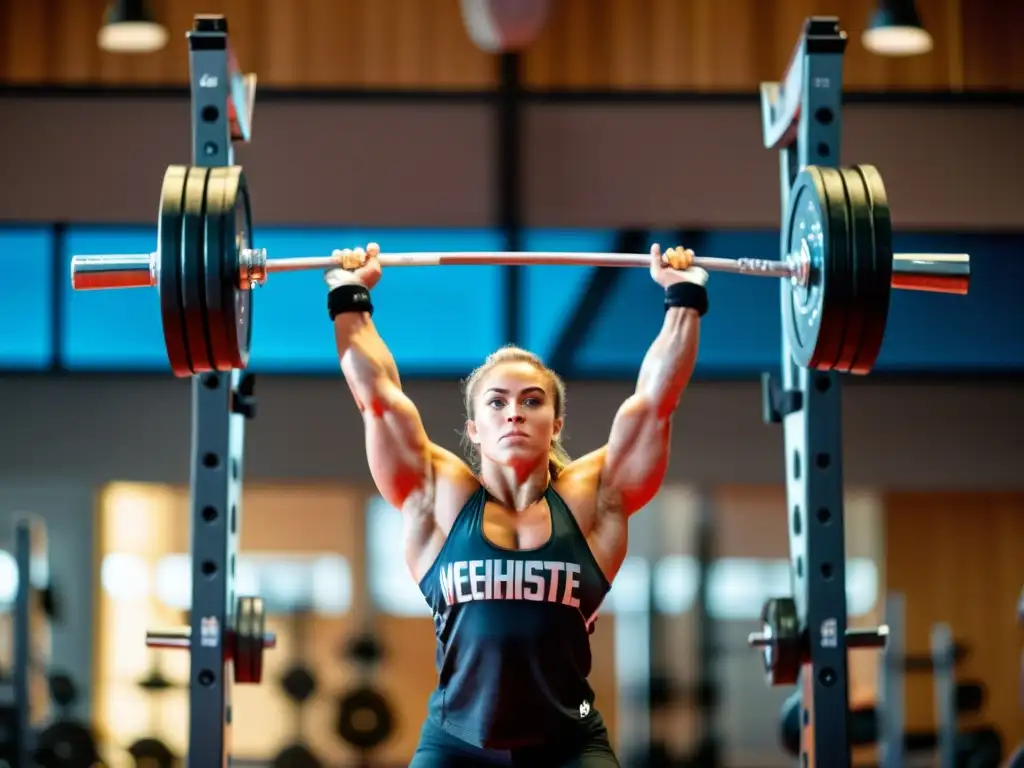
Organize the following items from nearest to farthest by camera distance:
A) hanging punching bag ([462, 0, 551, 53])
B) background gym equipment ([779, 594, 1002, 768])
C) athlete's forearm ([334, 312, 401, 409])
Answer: athlete's forearm ([334, 312, 401, 409])
hanging punching bag ([462, 0, 551, 53])
background gym equipment ([779, 594, 1002, 768])

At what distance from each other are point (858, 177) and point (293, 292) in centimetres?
435

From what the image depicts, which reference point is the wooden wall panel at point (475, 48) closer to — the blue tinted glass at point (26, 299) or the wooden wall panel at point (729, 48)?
the wooden wall panel at point (729, 48)

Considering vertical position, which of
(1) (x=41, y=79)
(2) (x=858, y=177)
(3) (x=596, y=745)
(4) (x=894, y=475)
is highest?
(1) (x=41, y=79)

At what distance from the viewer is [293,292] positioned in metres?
7.30

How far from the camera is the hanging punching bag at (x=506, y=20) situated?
5848 millimetres

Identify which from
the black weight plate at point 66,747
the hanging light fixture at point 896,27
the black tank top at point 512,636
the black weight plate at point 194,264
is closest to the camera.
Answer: the black tank top at point 512,636

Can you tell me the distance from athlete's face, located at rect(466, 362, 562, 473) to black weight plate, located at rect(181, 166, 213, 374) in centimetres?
61

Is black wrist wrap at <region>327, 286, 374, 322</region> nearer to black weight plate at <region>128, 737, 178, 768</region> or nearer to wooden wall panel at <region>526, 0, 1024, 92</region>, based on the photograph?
wooden wall panel at <region>526, 0, 1024, 92</region>

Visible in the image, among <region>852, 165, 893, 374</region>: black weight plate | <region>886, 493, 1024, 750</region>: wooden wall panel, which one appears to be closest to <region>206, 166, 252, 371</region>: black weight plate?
<region>852, 165, 893, 374</region>: black weight plate

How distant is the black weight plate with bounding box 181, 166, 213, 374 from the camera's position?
10.5 feet

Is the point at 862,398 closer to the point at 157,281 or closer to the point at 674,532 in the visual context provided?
the point at 674,532

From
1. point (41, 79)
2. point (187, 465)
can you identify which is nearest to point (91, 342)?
point (187, 465)

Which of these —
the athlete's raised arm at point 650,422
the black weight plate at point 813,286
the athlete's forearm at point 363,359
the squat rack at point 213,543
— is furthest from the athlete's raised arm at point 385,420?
the black weight plate at point 813,286

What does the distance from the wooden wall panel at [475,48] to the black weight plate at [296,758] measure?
319cm
